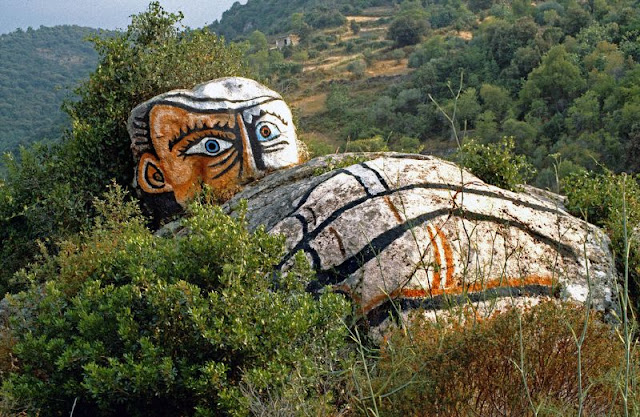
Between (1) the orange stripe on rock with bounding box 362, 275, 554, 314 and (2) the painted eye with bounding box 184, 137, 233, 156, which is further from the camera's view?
(2) the painted eye with bounding box 184, 137, 233, 156

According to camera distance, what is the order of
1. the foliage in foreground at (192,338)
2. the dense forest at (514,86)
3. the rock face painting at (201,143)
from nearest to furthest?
the foliage in foreground at (192,338), the rock face painting at (201,143), the dense forest at (514,86)

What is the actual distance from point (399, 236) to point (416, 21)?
2223 inches

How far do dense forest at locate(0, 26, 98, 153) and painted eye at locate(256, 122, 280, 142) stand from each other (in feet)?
110

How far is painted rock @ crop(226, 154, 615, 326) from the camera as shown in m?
5.25

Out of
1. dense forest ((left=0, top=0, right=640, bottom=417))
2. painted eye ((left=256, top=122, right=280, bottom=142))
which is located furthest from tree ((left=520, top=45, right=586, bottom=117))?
painted eye ((left=256, top=122, right=280, bottom=142))

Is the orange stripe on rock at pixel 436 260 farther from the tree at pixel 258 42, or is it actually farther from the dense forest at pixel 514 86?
the tree at pixel 258 42

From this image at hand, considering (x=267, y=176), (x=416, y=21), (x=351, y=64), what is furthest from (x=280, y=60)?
(x=267, y=176)

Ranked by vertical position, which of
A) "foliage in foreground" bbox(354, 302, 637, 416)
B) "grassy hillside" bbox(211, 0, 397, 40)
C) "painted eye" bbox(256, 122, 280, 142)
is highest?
"grassy hillside" bbox(211, 0, 397, 40)

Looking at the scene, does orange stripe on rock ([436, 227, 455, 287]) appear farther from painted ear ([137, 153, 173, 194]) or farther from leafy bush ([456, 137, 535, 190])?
painted ear ([137, 153, 173, 194])

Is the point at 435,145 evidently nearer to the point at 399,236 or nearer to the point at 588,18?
the point at 588,18

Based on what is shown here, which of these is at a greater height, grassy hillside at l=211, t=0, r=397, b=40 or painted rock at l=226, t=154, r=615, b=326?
grassy hillside at l=211, t=0, r=397, b=40

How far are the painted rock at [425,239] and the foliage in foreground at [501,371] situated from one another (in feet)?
3.92

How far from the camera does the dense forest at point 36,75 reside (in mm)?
50469

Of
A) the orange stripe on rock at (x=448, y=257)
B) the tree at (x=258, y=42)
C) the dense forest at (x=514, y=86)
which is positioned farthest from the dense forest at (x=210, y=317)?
the tree at (x=258, y=42)
